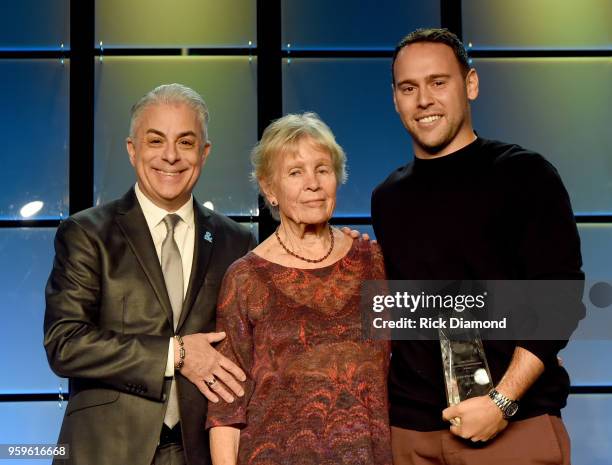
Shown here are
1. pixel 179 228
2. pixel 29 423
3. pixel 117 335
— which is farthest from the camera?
pixel 29 423

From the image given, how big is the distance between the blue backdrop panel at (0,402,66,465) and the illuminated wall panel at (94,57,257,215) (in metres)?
0.96

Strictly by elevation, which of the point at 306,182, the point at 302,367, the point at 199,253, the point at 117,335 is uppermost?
the point at 306,182

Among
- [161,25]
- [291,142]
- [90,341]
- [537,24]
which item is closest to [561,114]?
[537,24]

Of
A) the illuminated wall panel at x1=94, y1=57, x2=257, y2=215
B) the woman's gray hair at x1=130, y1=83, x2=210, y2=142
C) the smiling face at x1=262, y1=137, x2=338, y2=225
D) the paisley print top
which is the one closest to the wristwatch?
the paisley print top

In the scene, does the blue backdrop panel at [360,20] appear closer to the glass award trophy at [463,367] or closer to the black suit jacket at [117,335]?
the black suit jacket at [117,335]

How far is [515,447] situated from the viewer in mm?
2232

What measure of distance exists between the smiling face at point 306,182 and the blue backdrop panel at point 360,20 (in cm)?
173

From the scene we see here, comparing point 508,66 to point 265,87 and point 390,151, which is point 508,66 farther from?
point 265,87

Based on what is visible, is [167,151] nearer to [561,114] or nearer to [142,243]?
[142,243]

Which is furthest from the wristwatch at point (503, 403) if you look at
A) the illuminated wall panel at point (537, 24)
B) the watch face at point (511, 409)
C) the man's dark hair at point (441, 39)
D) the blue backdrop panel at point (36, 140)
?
the blue backdrop panel at point (36, 140)

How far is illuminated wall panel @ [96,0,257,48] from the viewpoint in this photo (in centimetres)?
392

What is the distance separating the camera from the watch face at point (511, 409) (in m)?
2.17

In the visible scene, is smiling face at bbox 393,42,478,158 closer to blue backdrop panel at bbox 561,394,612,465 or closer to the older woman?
the older woman

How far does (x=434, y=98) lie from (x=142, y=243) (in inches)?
36.8
